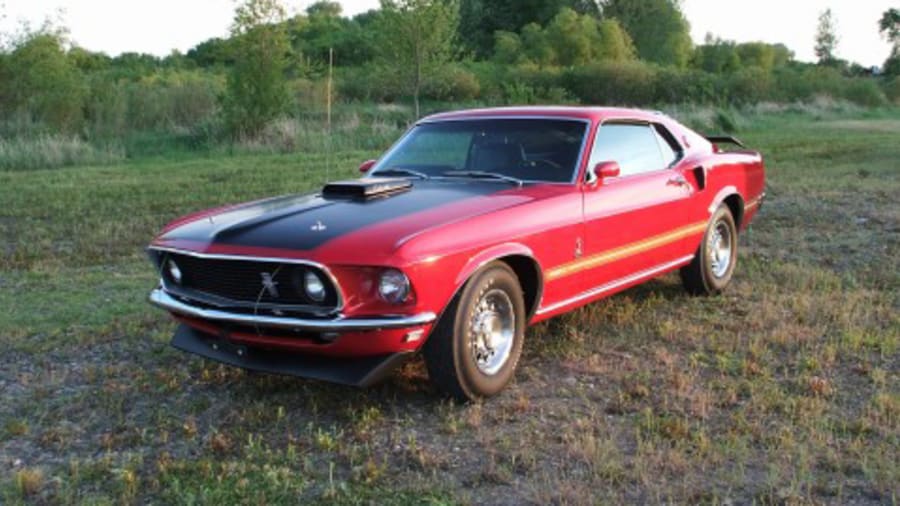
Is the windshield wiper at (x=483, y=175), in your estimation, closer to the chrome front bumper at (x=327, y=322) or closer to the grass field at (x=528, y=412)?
the grass field at (x=528, y=412)

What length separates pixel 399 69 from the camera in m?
24.6

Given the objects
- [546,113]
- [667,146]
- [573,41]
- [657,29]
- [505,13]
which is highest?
[505,13]

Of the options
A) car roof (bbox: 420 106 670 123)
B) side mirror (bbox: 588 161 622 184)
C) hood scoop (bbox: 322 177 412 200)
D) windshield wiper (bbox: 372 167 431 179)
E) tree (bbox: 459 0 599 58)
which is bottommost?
hood scoop (bbox: 322 177 412 200)

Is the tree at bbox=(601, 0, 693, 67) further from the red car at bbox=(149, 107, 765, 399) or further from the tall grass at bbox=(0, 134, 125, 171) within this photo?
the red car at bbox=(149, 107, 765, 399)

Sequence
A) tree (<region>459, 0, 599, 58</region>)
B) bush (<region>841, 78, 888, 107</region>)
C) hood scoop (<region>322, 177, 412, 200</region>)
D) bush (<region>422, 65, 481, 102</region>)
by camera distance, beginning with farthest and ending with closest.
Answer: tree (<region>459, 0, 599, 58</region>) < bush (<region>841, 78, 888, 107</region>) < bush (<region>422, 65, 481, 102</region>) < hood scoop (<region>322, 177, 412, 200</region>)

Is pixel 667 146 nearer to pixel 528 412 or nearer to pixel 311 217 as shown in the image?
pixel 528 412

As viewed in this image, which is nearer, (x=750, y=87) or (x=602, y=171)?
(x=602, y=171)

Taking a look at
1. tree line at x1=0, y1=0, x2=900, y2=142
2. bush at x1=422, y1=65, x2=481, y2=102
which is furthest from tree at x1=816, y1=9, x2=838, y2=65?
bush at x1=422, y1=65, x2=481, y2=102

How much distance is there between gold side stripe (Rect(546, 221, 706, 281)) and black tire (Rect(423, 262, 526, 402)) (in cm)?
38

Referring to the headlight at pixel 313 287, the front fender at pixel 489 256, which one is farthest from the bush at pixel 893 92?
the headlight at pixel 313 287

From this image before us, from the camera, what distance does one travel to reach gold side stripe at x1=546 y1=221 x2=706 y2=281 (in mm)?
5127

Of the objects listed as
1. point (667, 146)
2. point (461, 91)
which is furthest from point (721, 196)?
point (461, 91)

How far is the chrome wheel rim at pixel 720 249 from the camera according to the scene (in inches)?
275

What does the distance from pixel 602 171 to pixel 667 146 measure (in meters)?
1.38
